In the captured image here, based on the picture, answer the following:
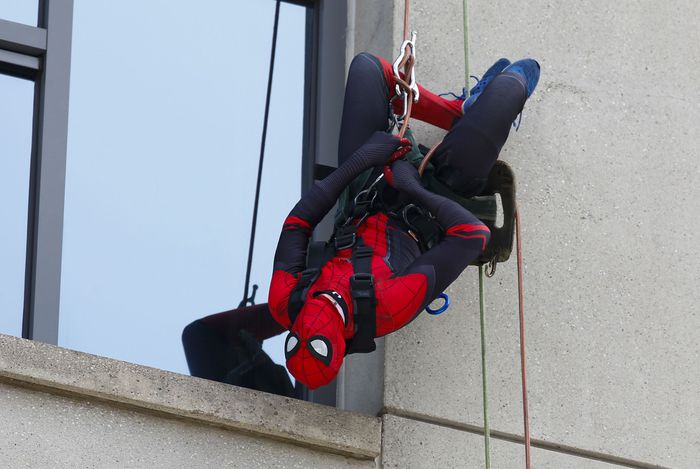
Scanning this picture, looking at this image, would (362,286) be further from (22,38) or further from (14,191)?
(22,38)

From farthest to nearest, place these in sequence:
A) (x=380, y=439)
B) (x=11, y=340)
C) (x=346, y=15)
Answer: (x=346, y=15)
(x=380, y=439)
(x=11, y=340)

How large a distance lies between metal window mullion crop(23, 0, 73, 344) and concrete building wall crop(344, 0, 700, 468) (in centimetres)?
100

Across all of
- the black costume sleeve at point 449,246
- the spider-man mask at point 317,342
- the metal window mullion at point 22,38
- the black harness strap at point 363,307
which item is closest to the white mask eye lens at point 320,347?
the spider-man mask at point 317,342

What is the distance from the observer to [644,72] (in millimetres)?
5605

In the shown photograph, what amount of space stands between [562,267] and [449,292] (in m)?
0.43

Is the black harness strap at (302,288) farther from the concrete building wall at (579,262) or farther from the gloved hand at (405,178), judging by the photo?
the concrete building wall at (579,262)

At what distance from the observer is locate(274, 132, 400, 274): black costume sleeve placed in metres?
4.48

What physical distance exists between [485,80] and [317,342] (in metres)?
1.32

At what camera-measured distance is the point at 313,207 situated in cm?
449

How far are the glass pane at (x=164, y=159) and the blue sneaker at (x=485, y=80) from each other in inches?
26.9

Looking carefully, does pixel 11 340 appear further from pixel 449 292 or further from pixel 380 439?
pixel 449 292

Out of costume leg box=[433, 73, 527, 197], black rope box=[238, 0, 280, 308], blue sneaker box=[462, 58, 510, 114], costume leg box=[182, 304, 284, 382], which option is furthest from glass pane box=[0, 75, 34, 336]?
blue sneaker box=[462, 58, 510, 114]

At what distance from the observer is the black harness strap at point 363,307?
4.27 meters

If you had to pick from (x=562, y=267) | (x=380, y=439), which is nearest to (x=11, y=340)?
(x=380, y=439)
